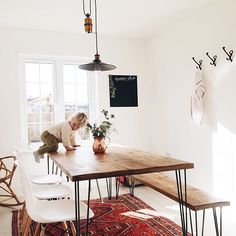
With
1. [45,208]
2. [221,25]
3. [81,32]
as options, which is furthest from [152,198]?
[81,32]

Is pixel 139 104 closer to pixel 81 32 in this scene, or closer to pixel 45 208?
pixel 81 32

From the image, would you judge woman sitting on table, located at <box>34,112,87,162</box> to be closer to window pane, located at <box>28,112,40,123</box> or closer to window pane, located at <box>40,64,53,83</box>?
window pane, located at <box>28,112,40,123</box>

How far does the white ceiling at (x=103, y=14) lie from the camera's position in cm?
345

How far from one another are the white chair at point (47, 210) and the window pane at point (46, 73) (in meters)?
2.78

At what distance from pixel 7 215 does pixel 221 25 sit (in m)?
3.47

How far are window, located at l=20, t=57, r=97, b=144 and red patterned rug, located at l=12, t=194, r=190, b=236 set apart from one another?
5.16 ft

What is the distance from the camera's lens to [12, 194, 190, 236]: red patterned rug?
2.86 metres

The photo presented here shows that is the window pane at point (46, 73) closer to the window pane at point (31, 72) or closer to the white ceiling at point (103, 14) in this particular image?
the window pane at point (31, 72)

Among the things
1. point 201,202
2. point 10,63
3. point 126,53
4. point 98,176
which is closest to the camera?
point 98,176

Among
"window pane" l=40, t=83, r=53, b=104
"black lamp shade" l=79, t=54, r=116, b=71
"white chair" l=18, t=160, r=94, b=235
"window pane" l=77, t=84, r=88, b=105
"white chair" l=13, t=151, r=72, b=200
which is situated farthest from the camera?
"window pane" l=77, t=84, r=88, b=105

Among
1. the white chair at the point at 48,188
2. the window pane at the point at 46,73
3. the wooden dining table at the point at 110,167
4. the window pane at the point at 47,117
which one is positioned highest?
the window pane at the point at 46,73

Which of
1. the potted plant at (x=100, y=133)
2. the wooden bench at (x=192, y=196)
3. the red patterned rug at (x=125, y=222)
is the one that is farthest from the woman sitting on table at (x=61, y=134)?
the wooden bench at (x=192, y=196)

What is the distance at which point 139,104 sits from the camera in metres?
5.10

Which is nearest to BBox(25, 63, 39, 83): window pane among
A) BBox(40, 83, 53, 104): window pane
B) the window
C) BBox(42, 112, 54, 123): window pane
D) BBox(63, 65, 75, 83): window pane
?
the window
